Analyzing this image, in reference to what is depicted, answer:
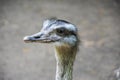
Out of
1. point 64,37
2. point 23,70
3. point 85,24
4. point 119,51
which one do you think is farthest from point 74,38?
point 85,24

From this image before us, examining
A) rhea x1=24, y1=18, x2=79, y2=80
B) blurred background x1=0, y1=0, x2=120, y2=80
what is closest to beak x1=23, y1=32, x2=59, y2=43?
rhea x1=24, y1=18, x2=79, y2=80

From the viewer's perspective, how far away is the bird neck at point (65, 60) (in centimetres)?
377

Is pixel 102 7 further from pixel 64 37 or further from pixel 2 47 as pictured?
pixel 64 37

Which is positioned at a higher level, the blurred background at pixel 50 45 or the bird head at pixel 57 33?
the bird head at pixel 57 33

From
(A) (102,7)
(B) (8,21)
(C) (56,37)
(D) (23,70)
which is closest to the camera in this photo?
(C) (56,37)

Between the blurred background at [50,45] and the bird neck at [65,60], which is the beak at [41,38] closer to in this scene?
the bird neck at [65,60]

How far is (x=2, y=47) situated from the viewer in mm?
6793

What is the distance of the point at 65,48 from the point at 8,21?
4076 millimetres

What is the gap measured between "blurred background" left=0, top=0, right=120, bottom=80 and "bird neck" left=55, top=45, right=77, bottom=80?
4.63ft

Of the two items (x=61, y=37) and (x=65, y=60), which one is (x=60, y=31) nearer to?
(x=61, y=37)

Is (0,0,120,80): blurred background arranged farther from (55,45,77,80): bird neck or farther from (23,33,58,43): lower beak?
(23,33,58,43): lower beak

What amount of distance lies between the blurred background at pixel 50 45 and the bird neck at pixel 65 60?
141 centimetres

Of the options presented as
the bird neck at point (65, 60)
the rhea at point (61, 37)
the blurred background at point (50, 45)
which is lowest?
the blurred background at point (50, 45)

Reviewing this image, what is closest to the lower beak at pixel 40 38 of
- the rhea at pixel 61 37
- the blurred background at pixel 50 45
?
the rhea at pixel 61 37
